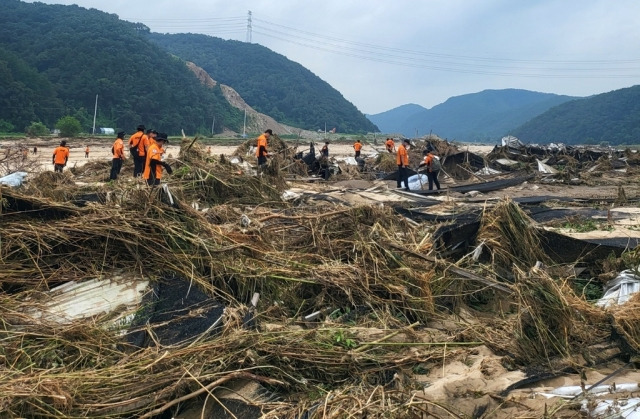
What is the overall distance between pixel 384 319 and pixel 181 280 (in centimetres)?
166

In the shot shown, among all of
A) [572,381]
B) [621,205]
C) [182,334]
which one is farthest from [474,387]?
[621,205]

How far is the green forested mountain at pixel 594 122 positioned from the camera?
81625 mm

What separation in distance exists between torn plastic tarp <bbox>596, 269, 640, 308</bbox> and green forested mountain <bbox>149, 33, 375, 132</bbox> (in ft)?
278

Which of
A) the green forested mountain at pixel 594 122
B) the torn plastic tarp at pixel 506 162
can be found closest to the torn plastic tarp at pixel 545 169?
the torn plastic tarp at pixel 506 162

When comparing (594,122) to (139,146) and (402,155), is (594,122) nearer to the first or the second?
(402,155)

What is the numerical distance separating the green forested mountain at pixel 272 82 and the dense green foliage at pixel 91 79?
27773 millimetres

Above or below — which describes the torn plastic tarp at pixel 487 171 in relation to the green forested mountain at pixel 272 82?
below

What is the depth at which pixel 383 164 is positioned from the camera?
58.9 feet

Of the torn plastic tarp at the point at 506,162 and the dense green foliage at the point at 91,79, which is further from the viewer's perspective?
the dense green foliage at the point at 91,79

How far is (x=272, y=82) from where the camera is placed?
10731 cm

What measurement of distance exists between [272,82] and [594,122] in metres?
60.2

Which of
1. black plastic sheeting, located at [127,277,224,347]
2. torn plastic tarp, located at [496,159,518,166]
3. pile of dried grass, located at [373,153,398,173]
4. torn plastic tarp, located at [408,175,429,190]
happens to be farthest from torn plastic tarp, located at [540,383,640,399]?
torn plastic tarp, located at [496,159,518,166]

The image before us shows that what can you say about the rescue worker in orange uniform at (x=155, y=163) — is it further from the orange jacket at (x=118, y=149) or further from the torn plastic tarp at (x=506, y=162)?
the torn plastic tarp at (x=506, y=162)

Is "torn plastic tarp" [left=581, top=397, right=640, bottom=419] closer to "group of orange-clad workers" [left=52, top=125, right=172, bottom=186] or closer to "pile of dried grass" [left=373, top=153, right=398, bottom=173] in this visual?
"group of orange-clad workers" [left=52, top=125, right=172, bottom=186]
